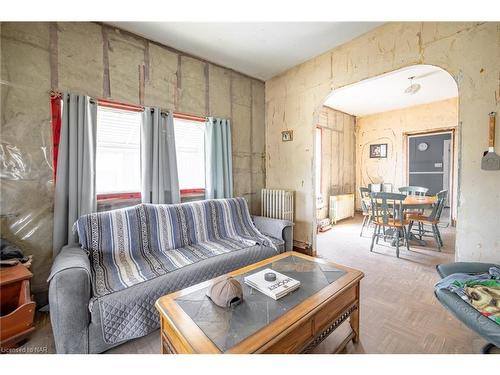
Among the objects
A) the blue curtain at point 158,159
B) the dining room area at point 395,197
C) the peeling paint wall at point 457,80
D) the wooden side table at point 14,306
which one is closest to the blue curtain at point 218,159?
the blue curtain at point 158,159

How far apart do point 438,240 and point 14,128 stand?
502 centimetres

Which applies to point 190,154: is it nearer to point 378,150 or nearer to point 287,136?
point 287,136

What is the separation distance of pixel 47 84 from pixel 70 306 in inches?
72.9

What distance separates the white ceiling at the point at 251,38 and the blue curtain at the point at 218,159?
0.82 metres

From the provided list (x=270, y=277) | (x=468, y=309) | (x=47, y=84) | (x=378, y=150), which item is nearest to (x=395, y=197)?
(x=468, y=309)

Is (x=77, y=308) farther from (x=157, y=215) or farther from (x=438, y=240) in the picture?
(x=438, y=240)

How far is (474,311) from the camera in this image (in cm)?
120

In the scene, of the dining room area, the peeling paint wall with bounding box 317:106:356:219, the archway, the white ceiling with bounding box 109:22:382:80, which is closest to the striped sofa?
the dining room area

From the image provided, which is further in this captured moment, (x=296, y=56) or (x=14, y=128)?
(x=296, y=56)

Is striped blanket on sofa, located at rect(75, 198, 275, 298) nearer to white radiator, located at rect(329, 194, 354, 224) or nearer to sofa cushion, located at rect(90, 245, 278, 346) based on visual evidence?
sofa cushion, located at rect(90, 245, 278, 346)

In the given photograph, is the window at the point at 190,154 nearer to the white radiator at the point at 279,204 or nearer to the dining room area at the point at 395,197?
the white radiator at the point at 279,204

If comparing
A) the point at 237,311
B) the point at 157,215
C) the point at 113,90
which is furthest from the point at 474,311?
the point at 113,90

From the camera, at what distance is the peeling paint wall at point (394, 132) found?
4594mm

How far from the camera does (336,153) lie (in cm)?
538
